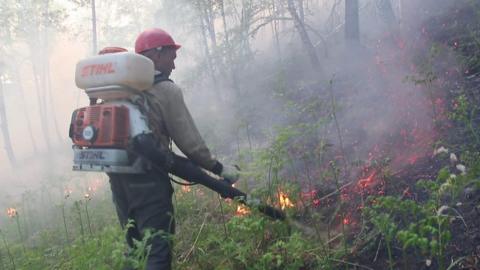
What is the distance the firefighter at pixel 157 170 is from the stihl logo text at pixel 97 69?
0.36 meters

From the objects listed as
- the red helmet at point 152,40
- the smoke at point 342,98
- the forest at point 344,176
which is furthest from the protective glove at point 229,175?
the red helmet at point 152,40

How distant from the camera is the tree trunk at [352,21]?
39.0 feet

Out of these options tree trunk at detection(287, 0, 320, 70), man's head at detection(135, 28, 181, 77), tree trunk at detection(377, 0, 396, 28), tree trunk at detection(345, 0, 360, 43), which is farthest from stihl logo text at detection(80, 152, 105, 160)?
tree trunk at detection(377, 0, 396, 28)

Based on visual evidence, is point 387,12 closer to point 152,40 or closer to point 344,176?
point 344,176

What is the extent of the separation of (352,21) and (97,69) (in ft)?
33.3

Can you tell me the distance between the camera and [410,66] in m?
8.09

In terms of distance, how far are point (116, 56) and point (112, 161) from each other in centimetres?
84

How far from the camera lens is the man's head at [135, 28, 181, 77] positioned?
382cm

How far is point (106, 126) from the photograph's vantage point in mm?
3291

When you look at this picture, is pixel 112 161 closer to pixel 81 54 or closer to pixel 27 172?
pixel 27 172

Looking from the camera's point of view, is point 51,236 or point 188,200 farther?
point 51,236

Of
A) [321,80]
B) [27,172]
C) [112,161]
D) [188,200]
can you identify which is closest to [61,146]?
[27,172]

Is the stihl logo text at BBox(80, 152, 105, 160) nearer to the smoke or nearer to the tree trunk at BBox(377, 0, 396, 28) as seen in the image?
the smoke

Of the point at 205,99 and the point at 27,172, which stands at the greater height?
the point at 205,99
